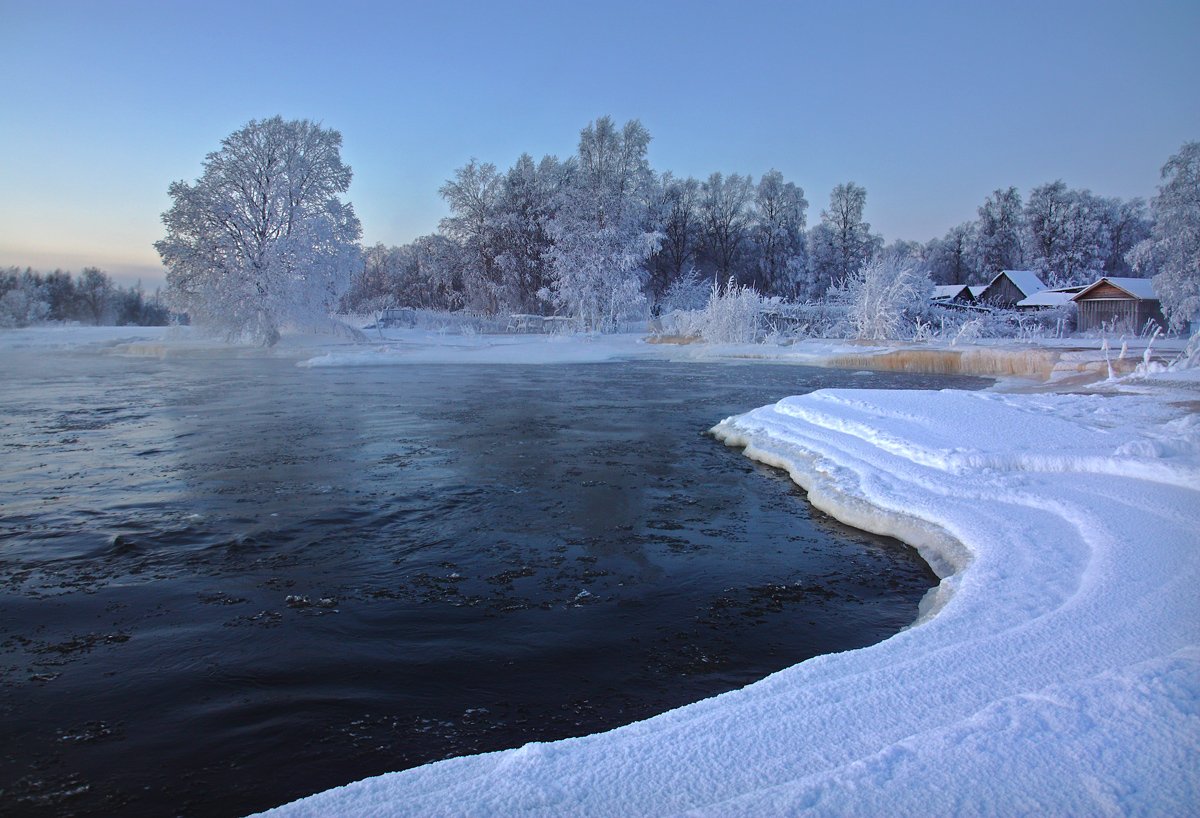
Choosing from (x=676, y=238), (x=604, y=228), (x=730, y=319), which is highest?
(x=676, y=238)

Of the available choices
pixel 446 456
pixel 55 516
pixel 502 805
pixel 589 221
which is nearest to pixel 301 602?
pixel 502 805

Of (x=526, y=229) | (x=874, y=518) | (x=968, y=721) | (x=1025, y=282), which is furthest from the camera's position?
(x=1025, y=282)

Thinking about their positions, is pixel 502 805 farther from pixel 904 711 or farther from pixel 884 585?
pixel 884 585

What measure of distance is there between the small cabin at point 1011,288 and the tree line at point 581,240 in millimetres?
4817

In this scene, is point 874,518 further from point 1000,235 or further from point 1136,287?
point 1000,235

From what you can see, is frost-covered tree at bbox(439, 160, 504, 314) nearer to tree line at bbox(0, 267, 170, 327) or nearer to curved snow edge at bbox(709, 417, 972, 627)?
tree line at bbox(0, 267, 170, 327)

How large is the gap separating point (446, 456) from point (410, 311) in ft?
131

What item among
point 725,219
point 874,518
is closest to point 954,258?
point 725,219

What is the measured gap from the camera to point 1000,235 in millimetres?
68188

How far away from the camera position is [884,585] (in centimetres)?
596

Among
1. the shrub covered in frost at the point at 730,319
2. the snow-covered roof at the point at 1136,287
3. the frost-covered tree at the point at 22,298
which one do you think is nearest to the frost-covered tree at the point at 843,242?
the snow-covered roof at the point at 1136,287

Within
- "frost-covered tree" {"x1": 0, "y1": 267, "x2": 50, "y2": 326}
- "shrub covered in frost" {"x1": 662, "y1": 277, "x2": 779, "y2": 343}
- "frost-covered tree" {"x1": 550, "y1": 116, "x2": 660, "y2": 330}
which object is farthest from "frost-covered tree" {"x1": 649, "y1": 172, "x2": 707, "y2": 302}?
"frost-covered tree" {"x1": 0, "y1": 267, "x2": 50, "y2": 326}

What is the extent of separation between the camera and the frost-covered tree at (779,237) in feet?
197

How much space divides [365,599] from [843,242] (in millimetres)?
61619
